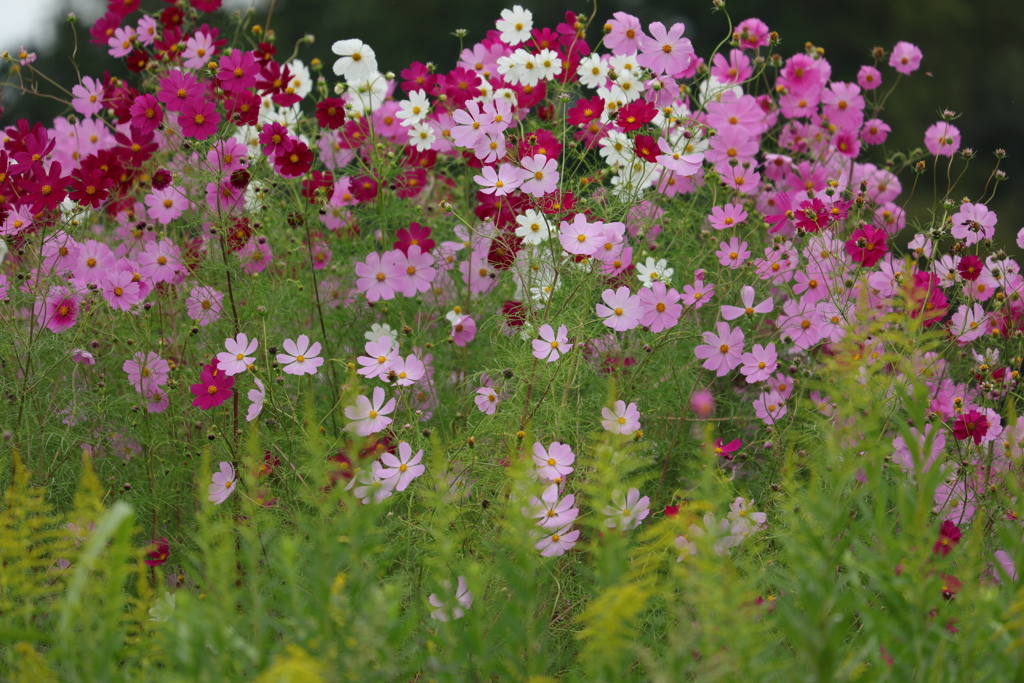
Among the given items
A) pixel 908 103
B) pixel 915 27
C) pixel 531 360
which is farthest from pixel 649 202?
pixel 915 27

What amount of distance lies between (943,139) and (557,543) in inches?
55.3

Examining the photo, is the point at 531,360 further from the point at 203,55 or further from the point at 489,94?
the point at 203,55

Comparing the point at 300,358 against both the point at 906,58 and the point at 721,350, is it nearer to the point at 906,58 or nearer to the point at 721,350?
the point at 721,350

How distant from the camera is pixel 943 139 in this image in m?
2.07

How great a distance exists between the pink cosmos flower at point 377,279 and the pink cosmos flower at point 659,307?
492mm

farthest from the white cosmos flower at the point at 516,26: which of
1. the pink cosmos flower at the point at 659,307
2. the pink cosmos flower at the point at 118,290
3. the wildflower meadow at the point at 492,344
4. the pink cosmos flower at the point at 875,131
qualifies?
the pink cosmos flower at the point at 875,131

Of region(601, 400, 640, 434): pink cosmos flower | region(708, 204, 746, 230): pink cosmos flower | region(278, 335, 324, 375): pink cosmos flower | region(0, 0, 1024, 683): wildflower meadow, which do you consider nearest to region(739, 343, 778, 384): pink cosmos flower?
region(0, 0, 1024, 683): wildflower meadow

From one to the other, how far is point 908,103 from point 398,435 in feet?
28.7

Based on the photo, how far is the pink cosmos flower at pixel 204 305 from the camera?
1892 millimetres

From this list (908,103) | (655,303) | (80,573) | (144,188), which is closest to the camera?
(80,573)

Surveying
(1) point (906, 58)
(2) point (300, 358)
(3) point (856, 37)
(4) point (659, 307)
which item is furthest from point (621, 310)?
(3) point (856, 37)

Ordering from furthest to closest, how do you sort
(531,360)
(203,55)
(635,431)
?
1. (203,55)
2. (531,360)
3. (635,431)

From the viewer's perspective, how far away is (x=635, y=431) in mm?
1464

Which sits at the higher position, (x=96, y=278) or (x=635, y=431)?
(x=635, y=431)
